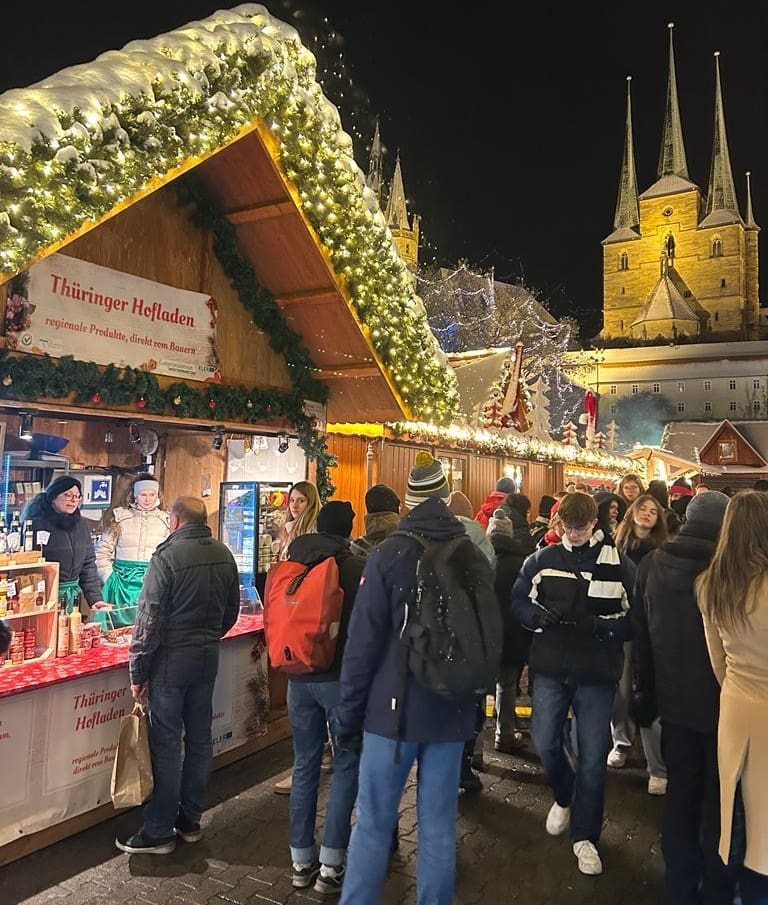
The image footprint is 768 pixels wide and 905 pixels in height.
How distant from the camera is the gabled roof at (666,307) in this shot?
56250mm

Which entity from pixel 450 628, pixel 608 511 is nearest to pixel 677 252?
pixel 608 511

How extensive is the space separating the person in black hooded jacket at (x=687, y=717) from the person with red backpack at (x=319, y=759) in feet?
4.96

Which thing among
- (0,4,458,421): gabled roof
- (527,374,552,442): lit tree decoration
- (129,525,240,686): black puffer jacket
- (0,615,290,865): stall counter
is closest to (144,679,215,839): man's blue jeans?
(129,525,240,686): black puffer jacket

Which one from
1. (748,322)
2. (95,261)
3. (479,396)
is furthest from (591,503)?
(748,322)

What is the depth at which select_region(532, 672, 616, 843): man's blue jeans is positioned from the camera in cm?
367

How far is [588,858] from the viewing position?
364 centimetres

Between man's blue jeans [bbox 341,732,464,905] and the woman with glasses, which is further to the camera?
the woman with glasses

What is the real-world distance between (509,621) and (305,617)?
7.16 feet

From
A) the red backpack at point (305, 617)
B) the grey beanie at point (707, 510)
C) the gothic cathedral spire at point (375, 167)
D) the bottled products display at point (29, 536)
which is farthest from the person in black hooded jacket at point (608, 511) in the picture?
the gothic cathedral spire at point (375, 167)

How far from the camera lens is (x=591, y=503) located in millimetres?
3752

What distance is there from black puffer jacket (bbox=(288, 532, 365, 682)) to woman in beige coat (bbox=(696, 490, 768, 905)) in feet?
5.52

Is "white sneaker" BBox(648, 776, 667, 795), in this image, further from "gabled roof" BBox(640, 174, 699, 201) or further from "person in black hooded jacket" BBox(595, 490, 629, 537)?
"gabled roof" BBox(640, 174, 699, 201)

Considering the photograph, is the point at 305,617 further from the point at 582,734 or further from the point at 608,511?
the point at 608,511

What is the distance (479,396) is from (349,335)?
6.52 m
